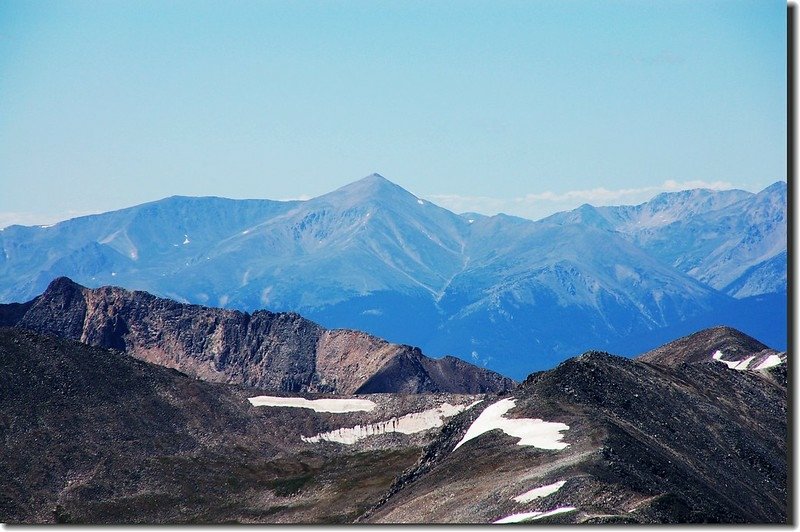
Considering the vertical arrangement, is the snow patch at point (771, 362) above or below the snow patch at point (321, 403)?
above

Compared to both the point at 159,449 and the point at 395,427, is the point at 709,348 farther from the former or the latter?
the point at 159,449

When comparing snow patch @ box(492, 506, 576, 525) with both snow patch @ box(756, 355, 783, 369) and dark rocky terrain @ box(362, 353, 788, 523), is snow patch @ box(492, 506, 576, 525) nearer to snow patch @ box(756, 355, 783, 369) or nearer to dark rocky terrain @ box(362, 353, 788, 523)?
dark rocky terrain @ box(362, 353, 788, 523)

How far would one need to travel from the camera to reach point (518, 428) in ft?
332

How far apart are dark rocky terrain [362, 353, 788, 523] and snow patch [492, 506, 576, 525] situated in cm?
34

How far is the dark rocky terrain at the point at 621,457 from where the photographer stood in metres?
79.1

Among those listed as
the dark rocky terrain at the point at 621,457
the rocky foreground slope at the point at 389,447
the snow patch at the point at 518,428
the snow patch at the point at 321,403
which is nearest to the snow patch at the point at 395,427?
the rocky foreground slope at the point at 389,447

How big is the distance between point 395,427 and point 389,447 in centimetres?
1377

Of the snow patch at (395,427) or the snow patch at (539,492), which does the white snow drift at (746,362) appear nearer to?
the snow patch at (395,427)

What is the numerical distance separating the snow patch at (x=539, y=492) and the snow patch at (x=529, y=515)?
2742 mm

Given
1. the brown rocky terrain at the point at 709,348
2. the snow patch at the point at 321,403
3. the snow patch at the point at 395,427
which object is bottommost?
the snow patch at the point at 395,427

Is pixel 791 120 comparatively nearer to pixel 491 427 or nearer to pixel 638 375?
pixel 491 427

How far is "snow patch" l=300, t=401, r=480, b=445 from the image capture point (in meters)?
160

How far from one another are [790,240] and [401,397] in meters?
103

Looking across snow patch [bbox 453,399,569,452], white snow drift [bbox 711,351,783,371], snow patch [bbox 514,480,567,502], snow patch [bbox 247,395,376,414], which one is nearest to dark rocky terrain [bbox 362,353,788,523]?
snow patch [bbox 514,480,567,502]
